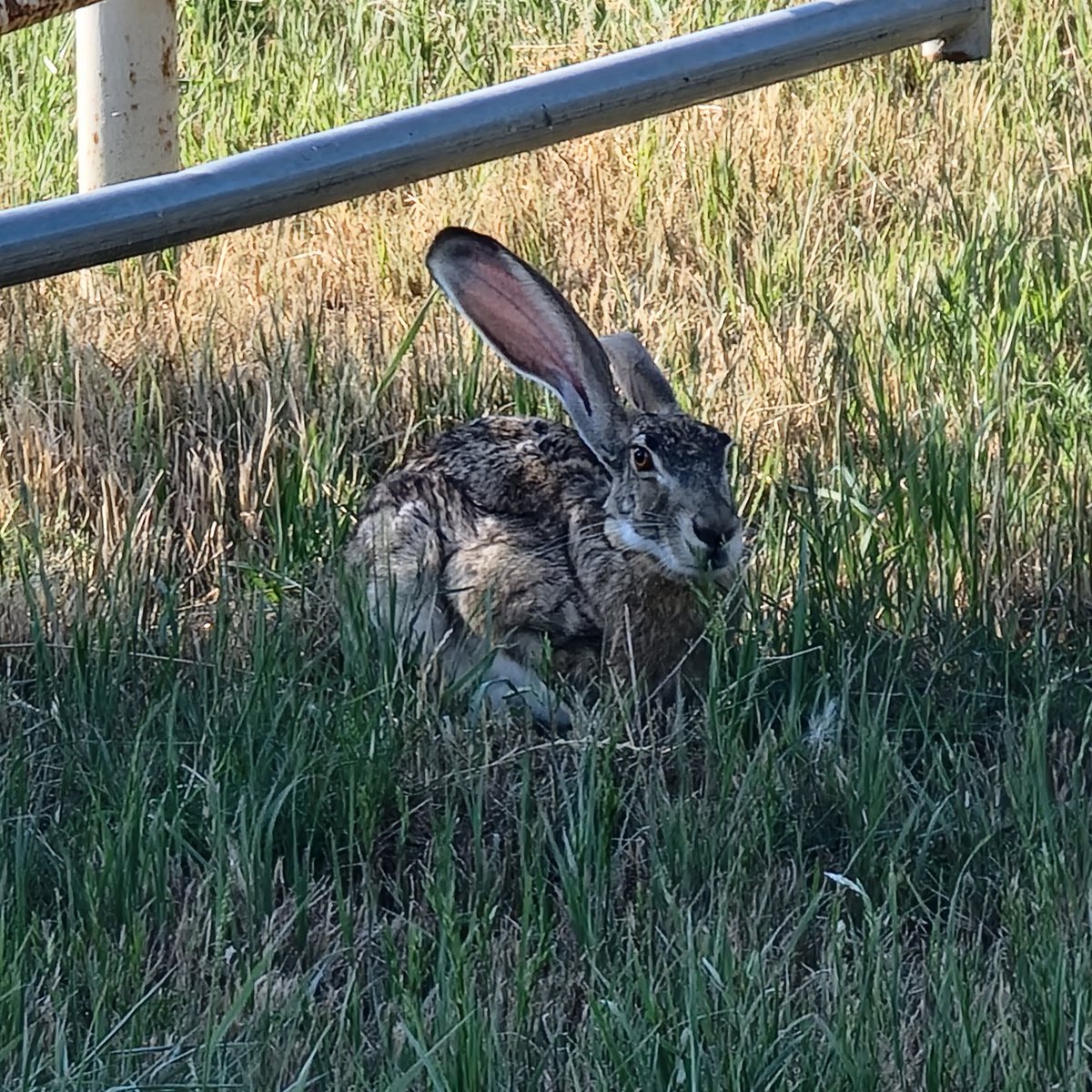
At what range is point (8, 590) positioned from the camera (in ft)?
14.8

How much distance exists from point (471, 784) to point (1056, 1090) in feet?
4.11

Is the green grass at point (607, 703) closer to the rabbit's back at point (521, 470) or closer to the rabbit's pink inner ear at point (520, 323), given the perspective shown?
the rabbit's back at point (521, 470)

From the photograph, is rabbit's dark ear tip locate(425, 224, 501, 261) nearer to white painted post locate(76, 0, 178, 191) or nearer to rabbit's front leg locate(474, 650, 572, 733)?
rabbit's front leg locate(474, 650, 572, 733)

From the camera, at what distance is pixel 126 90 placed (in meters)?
5.70

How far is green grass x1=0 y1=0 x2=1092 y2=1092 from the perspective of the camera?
3023 millimetres

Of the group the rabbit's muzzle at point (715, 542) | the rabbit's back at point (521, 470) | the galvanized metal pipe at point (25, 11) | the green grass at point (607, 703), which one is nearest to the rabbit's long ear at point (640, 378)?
the rabbit's back at point (521, 470)

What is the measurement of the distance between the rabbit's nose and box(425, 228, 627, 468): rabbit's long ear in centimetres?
38

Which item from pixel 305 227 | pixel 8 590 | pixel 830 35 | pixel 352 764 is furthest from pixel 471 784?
pixel 305 227

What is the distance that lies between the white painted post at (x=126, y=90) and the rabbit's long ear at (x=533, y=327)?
5.08 ft

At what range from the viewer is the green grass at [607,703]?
302cm

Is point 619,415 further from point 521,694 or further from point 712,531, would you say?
point 521,694

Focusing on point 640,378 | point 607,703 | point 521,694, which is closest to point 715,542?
point 607,703

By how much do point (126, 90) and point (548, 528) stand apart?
1963mm

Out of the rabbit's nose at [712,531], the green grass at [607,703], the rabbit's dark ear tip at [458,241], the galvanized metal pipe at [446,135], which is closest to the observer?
the green grass at [607,703]
